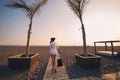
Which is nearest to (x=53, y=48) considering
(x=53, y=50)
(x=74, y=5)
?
Answer: (x=53, y=50)

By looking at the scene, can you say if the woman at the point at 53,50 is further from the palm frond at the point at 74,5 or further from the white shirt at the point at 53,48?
the palm frond at the point at 74,5

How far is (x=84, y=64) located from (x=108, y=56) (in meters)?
6.17

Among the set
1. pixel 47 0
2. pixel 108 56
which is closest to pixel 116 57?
pixel 108 56

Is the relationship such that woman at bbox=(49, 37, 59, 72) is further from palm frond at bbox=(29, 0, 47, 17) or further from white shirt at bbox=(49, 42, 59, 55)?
palm frond at bbox=(29, 0, 47, 17)

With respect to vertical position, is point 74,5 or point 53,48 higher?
point 74,5

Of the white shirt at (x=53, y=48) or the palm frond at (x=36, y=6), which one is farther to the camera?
the palm frond at (x=36, y=6)

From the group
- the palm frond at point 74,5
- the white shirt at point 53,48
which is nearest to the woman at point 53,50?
the white shirt at point 53,48

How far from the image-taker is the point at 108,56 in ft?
51.1

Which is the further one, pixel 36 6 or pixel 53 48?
pixel 36 6

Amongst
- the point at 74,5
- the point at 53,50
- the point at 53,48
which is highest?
the point at 74,5

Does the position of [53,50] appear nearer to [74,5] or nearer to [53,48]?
[53,48]

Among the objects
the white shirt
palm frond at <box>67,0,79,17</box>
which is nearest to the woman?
the white shirt

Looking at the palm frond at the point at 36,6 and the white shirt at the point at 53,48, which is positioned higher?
the palm frond at the point at 36,6

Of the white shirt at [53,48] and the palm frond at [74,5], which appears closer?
the white shirt at [53,48]
